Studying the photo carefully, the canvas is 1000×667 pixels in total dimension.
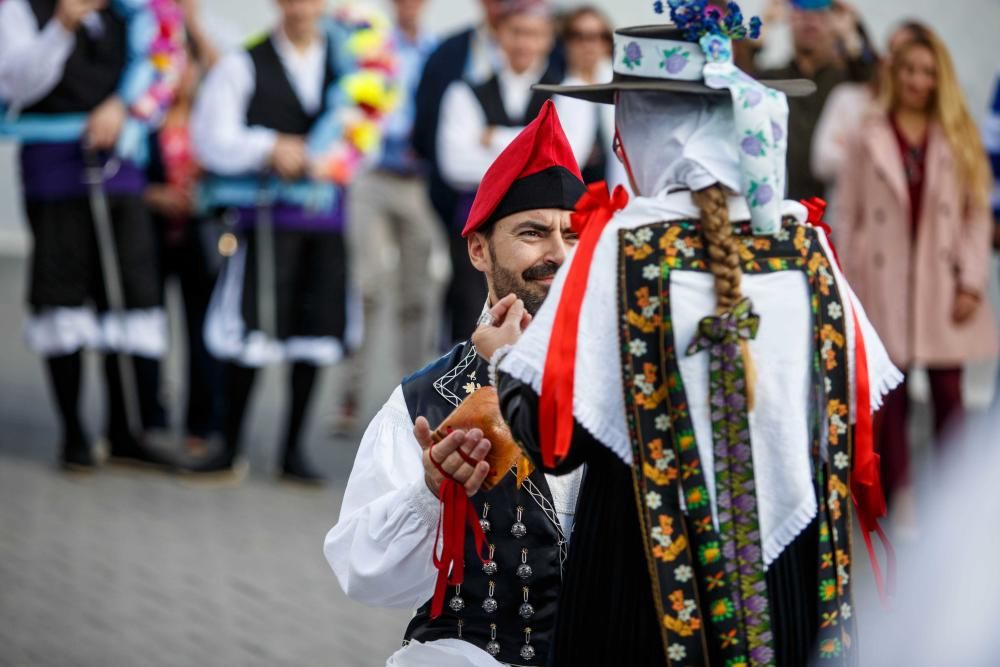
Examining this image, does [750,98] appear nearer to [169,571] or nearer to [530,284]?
[530,284]

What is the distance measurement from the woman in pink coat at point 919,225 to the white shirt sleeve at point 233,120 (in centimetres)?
259

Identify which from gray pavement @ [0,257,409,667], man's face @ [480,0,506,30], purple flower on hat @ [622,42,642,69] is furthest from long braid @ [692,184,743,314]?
man's face @ [480,0,506,30]

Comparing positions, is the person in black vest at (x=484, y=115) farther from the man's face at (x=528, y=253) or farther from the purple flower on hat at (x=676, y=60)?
the purple flower on hat at (x=676, y=60)

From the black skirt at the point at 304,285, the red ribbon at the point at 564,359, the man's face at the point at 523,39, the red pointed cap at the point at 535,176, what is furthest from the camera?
the man's face at the point at 523,39

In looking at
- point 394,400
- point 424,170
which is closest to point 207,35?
point 424,170

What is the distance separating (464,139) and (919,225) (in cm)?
222

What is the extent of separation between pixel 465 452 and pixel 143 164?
496 cm

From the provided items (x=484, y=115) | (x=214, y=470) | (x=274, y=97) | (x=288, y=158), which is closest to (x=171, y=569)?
(x=214, y=470)

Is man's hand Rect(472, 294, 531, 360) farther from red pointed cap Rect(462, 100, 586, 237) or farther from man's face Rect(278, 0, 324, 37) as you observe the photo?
man's face Rect(278, 0, 324, 37)

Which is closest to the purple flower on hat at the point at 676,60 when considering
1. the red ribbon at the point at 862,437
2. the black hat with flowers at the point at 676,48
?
the black hat with flowers at the point at 676,48

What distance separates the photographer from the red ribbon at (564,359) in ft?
8.07

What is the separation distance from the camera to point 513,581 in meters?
3.06

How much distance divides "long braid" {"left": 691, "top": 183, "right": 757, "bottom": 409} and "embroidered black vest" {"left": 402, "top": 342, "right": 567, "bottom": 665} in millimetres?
693

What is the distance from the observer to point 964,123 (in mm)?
6648
